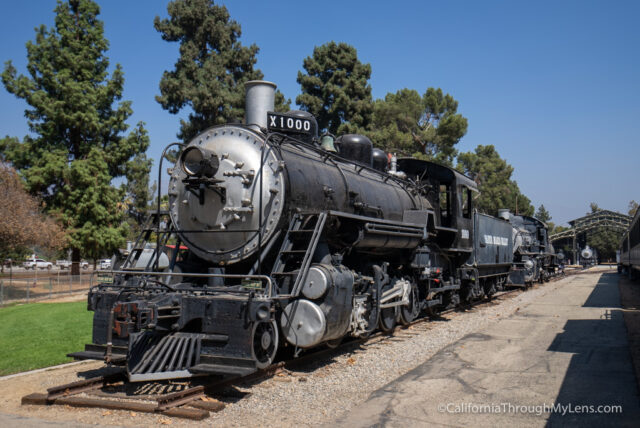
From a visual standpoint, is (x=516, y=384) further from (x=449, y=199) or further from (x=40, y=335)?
(x=40, y=335)

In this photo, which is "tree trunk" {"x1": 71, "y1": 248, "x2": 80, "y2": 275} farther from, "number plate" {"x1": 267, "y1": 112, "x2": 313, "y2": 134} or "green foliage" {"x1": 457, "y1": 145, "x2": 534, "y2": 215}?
"green foliage" {"x1": 457, "y1": 145, "x2": 534, "y2": 215}

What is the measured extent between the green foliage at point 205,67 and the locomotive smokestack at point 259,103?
20.8 m

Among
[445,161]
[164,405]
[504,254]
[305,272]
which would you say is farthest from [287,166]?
[445,161]

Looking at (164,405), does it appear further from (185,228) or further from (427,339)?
(427,339)

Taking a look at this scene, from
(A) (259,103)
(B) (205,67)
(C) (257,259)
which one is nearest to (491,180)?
(B) (205,67)

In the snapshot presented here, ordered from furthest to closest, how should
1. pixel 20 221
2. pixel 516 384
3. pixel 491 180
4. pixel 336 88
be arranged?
pixel 491 180
pixel 336 88
pixel 20 221
pixel 516 384

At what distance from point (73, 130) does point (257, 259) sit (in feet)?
75.7

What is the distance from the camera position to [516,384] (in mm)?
6473

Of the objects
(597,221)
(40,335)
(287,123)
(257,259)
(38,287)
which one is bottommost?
(40,335)

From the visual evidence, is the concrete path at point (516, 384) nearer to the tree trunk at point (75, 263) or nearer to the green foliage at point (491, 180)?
the tree trunk at point (75, 263)

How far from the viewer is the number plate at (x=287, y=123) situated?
807 centimetres

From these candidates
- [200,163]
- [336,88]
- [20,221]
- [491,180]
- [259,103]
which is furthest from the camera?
[491,180]

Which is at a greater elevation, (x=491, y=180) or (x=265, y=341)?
(x=491, y=180)

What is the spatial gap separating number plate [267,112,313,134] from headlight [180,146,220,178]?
53.5 inches
